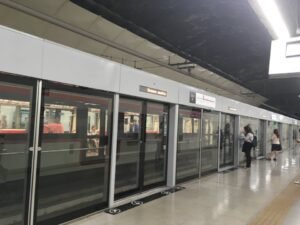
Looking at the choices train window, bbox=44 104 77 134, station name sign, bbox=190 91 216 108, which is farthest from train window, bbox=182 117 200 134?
train window, bbox=44 104 77 134

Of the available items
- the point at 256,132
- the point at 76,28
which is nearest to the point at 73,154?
the point at 76,28

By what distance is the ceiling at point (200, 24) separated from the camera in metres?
4.77

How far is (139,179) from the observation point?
5.59m

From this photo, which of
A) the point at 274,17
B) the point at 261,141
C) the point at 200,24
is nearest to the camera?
the point at 274,17

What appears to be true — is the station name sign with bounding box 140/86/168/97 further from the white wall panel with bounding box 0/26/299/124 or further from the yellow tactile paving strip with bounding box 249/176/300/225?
the yellow tactile paving strip with bounding box 249/176/300/225

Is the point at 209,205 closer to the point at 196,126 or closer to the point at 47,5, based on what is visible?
the point at 196,126

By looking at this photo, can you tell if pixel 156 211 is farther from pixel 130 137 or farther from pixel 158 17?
pixel 158 17

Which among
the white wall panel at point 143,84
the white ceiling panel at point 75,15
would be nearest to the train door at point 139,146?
the white wall panel at point 143,84

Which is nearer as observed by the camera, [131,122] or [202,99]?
[131,122]

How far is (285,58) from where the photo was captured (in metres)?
4.66

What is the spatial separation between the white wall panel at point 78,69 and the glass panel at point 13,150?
41cm

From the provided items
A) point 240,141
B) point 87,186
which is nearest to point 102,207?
point 87,186

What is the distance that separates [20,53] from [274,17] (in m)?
3.16

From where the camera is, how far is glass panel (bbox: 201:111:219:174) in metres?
7.91
